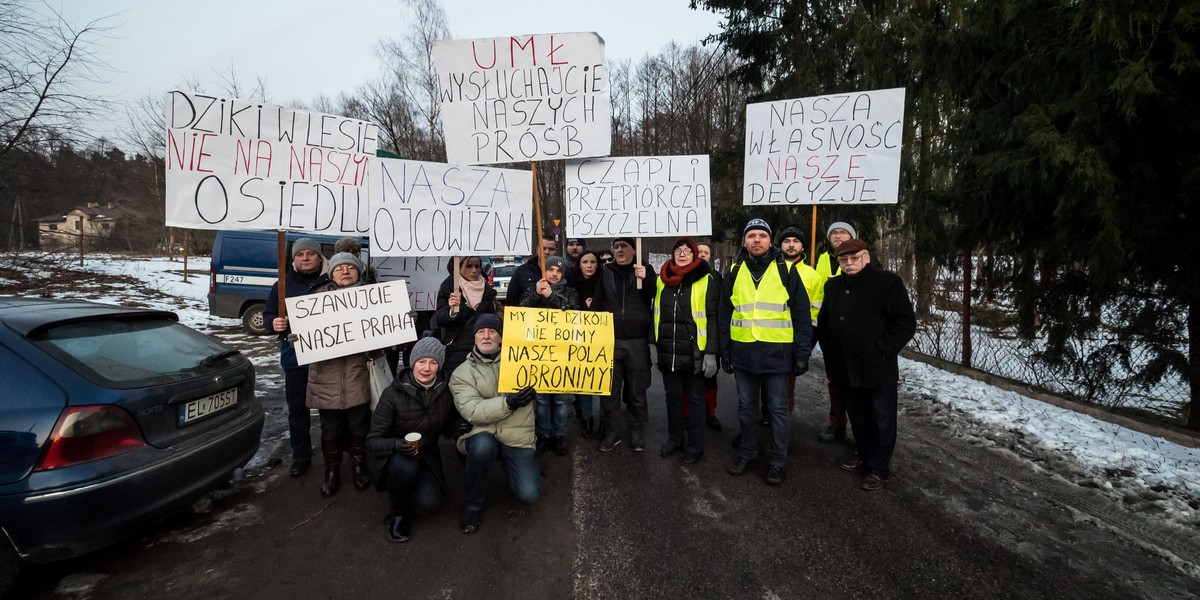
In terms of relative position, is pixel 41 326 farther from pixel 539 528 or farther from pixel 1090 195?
pixel 1090 195

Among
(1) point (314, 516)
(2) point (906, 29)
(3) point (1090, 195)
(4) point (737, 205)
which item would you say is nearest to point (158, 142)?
(4) point (737, 205)

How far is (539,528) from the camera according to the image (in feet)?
10.0

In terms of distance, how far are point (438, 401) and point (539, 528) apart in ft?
3.31

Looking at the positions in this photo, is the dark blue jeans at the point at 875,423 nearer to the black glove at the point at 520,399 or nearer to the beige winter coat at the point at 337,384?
the black glove at the point at 520,399

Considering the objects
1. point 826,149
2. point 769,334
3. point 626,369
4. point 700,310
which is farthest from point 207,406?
point 826,149

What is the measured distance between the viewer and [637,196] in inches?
168

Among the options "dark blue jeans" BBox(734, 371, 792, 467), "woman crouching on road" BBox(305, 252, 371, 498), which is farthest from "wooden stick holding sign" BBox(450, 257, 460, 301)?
"dark blue jeans" BBox(734, 371, 792, 467)

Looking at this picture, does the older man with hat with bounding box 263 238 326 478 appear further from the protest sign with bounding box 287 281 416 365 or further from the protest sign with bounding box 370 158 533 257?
the protest sign with bounding box 370 158 533 257

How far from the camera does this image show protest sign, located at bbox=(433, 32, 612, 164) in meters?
3.94

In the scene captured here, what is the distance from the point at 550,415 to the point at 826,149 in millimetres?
3664

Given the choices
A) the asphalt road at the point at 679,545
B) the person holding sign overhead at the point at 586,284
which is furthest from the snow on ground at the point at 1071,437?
the person holding sign overhead at the point at 586,284

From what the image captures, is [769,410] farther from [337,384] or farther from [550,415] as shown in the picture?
[337,384]

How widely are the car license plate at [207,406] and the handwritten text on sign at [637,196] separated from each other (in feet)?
8.73

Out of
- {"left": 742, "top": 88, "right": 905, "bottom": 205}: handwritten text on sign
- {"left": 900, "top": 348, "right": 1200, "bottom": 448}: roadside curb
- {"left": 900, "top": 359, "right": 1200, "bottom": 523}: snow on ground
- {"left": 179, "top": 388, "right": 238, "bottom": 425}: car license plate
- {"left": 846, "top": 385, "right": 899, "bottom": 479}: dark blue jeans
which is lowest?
{"left": 900, "top": 359, "right": 1200, "bottom": 523}: snow on ground
